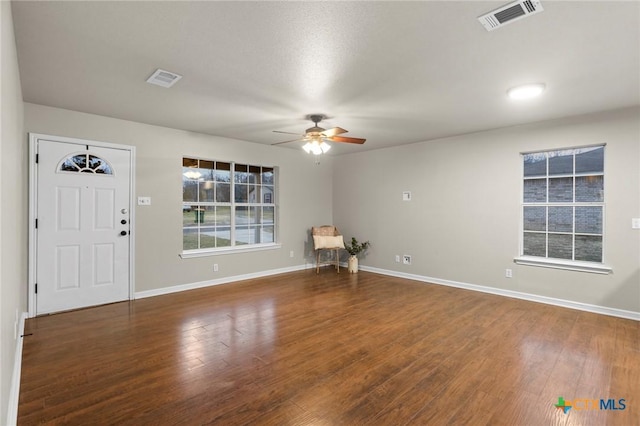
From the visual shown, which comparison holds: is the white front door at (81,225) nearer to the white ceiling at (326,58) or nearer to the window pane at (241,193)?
the white ceiling at (326,58)

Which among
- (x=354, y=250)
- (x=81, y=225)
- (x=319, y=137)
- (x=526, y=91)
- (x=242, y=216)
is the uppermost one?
(x=526, y=91)

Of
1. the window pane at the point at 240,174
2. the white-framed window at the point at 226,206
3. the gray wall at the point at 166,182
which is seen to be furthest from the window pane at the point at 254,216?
the window pane at the point at 240,174

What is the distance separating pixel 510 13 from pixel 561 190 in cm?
332

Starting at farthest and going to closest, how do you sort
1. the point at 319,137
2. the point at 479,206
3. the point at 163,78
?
the point at 479,206
the point at 319,137
the point at 163,78

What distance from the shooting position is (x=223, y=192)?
561 centimetres

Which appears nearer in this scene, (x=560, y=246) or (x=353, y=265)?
(x=560, y=246)

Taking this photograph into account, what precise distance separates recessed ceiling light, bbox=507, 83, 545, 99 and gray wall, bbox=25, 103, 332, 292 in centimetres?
409

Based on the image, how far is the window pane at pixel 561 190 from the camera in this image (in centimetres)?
426

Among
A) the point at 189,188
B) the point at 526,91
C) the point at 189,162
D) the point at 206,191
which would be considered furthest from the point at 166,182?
the point at 526,91

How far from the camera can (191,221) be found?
5156 mm

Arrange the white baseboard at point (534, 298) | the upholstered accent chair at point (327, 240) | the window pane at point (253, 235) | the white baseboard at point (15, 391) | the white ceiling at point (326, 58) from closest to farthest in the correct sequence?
the white baseboard at point (15, 391) < the white ceiling at point (326, 58) < the white baseboard at point (534, 298) < the window pane at point (253, 235) < the upholstered accent chair at point (327, 240)

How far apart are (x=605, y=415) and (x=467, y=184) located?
3603 mm

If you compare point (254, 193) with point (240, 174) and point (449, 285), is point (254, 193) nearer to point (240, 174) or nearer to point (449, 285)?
point (240, 174)

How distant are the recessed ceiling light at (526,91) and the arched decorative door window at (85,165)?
16.4 ft
